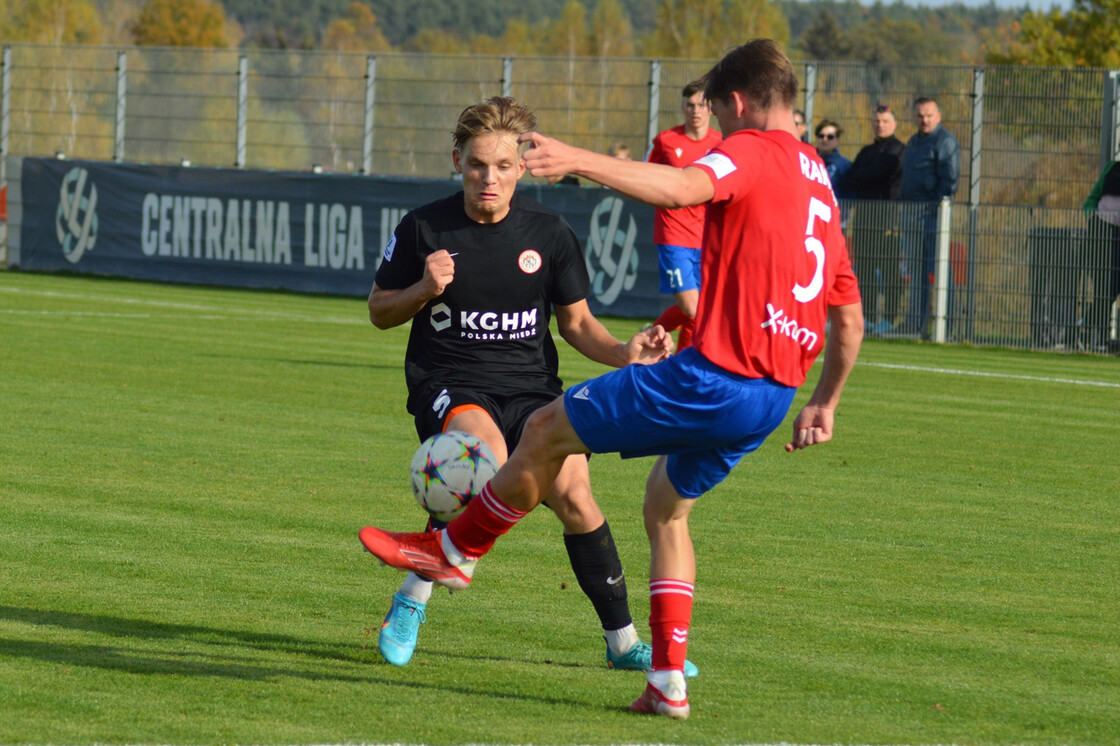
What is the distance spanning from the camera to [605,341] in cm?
596

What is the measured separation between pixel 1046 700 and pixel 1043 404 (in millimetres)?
8568

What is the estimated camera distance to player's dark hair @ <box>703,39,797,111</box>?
15.6 feet

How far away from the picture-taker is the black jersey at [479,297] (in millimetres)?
5867

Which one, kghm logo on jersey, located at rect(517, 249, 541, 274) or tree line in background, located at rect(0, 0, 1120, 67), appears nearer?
kghm logo on jersey, located at rect(517, 249, 541, 274)

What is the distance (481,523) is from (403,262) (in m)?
1.26

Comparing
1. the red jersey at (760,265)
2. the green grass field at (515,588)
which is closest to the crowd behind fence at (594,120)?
the green grass field at (515,588)

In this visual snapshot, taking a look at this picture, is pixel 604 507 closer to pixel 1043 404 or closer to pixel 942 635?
pixel 942 635

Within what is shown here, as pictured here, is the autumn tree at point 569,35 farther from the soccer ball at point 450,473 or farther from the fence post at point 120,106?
the soccer ball at point 450,473

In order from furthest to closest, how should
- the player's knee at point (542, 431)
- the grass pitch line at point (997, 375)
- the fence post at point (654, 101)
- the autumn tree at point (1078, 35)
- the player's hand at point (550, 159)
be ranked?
the autumn tree at point (1078, 35) → the fence post at point (654, 101) → the grass pitch line at point (997, 375) → the player's knee at point (542, 431) → the player's hand at point (550, 159)

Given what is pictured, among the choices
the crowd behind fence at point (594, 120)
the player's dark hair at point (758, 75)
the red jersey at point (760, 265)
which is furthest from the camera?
the crowd behind fence at point (594, 120)

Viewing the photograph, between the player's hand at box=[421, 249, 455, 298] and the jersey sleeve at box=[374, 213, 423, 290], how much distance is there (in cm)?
40

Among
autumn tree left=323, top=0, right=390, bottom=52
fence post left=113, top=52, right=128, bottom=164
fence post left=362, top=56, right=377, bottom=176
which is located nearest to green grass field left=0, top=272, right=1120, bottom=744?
fence post left=362, top=56, right=377, bottom=176

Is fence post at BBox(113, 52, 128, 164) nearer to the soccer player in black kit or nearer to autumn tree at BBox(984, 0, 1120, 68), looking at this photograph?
the soccer player in black kit

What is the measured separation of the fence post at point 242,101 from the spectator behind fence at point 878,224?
35.2 ft
